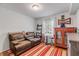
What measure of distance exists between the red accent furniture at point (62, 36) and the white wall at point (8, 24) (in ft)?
6.41

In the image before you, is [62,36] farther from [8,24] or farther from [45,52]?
[8,24]

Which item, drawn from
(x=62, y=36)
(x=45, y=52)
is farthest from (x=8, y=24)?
(x=62, y=36)

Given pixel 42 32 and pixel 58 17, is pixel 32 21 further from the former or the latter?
pixel 58 17

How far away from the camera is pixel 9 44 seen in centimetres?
333

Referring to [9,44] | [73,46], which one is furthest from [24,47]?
[73,46]

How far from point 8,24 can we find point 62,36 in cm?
258

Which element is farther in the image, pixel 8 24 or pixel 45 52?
pixel 8 24

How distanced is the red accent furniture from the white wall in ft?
6.41

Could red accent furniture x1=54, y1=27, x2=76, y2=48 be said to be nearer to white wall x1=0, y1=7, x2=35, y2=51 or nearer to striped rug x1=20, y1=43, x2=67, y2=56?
striped rug x1=20, y1=43, x2=67, y2=56

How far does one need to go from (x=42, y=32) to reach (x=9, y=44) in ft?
8.32

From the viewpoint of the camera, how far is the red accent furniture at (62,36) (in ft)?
11.2

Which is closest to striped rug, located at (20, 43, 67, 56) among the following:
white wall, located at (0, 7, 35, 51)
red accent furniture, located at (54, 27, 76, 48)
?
red accent furniture, located at (54, 27, 76, 48)

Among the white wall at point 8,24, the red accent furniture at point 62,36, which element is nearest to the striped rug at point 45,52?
the red accent furniture at point 62,36

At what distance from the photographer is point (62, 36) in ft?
11.8
